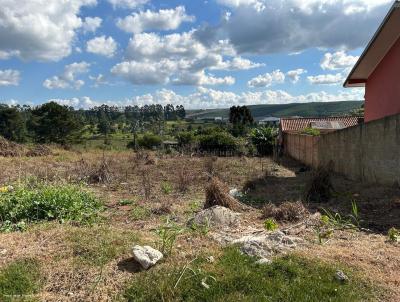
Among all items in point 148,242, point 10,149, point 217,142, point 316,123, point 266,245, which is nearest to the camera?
point 266,245

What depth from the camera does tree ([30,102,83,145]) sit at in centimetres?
4859

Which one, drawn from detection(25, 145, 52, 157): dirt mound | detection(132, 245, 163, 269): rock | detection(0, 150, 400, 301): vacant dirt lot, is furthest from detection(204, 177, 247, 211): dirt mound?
detection(25, 145, 52, 157): dirt mound

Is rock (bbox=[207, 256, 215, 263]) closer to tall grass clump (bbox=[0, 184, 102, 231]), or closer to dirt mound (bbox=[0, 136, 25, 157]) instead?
tall grass clump (bbox=[0, 184, 102, 231])

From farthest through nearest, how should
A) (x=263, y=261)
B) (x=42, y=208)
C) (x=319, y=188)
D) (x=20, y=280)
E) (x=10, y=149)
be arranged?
(x=10, y=149) < (x=319, y=188) < (x=42, y=208) < (x=263, y=261) < (x=20, y=280)

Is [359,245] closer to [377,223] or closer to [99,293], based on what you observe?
[377,223]

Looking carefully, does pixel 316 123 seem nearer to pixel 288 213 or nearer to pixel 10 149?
pixel 10 149

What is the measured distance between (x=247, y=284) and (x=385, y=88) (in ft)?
34.0

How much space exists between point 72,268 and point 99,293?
585 mm

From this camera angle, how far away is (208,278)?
406 centimetres

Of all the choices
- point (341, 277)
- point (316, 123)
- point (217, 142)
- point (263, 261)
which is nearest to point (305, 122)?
point (316, 123)

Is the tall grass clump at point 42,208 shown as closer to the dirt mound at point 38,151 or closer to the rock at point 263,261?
the rock at point 263,261

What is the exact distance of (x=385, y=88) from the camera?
12.4 m

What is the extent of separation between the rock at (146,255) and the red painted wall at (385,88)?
30.5 feet

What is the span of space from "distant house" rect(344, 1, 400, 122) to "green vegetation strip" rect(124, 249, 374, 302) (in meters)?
7.19
